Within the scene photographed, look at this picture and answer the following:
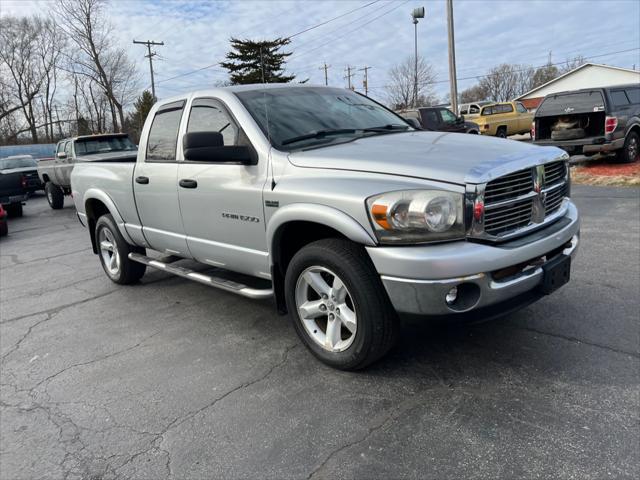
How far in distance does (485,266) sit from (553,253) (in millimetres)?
765

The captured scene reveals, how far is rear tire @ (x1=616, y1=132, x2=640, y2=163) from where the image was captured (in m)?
11.7

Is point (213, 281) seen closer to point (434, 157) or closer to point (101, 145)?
point (434, 157)

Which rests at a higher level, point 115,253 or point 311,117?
point 311,117

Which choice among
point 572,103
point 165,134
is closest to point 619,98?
point 572,103

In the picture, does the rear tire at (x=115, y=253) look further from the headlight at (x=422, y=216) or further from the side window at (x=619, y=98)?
the side window at (x=619, y=98)

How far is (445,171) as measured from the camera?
2.77m

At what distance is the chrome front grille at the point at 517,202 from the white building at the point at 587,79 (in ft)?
199

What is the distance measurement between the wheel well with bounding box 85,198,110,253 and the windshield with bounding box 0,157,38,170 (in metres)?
15.4

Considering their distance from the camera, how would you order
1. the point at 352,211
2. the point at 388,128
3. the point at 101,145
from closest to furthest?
the point at 352,211 < the point at 388,128 < the point at 101,145

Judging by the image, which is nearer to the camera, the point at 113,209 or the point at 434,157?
the point at 434,157

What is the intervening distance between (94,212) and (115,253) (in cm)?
75

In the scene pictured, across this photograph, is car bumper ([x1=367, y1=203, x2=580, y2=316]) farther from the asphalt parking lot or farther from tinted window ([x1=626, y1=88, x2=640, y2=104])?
tinted window ([x1=626, y1=88, x2=640, y2=104])

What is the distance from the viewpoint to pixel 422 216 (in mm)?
2666

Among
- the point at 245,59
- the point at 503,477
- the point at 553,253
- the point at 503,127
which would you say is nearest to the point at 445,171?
the point at 553,253
